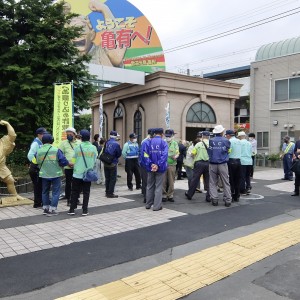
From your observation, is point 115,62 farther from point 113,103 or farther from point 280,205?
point 280,205

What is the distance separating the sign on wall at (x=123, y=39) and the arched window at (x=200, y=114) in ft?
32.6

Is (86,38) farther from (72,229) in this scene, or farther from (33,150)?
(72,229)

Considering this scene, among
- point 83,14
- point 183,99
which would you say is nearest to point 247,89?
point 83,14

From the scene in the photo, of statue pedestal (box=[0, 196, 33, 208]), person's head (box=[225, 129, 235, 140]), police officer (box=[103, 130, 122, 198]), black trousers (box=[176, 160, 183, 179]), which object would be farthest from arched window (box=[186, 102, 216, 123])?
statue pedestal (box=[0, 196, 33, 208])

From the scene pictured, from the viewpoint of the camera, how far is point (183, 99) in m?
19.1

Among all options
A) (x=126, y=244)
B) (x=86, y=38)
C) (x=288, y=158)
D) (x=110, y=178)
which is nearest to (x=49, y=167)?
(x=110, y=178)

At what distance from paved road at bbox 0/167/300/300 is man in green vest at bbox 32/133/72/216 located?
319 millimetres

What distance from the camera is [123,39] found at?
→ 29234 millimetres

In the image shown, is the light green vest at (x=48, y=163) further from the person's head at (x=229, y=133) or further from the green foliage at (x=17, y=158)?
the person's head at (x=229, y=133)

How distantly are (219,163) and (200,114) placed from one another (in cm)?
1176

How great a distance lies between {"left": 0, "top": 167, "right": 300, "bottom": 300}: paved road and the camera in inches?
163

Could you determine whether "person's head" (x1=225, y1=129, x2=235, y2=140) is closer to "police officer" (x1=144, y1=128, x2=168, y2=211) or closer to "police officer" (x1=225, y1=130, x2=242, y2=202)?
"police officer" (x1=225, y1=130, x2=242, y2=202)

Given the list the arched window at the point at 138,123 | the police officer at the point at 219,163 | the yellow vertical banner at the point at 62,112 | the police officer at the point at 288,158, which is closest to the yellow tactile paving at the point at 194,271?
the police officer at the point at 219,163

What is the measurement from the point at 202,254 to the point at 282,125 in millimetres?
19975
